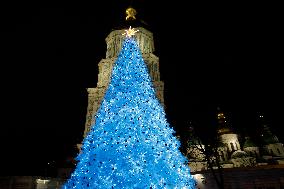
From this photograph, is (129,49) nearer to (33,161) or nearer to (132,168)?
(132,168)

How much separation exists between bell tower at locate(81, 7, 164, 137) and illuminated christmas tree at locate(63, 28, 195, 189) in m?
19.9

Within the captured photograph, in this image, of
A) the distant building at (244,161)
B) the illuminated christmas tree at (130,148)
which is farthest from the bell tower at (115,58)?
the illuminated christmas tree at (130,148)

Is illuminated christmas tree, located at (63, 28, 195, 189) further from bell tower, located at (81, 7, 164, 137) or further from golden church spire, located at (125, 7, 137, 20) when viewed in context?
golden church spire, located at (125, 7, 137, 20)

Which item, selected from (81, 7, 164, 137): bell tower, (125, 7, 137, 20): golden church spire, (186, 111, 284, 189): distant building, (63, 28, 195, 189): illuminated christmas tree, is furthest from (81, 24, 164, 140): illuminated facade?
(63, 28, 195, 189): illuminated christmas tree

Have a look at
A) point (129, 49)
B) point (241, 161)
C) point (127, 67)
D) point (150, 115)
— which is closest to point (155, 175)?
point (150, 115)

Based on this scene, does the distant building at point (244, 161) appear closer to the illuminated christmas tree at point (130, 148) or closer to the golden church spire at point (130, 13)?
the illuminated christmas tree at point (130, 148)

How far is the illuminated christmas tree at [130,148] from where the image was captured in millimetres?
9273

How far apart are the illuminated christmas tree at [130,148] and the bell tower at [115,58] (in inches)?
784

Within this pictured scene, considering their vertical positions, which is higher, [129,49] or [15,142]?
[129,49]

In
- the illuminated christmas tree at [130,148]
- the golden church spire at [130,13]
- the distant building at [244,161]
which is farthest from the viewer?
the golden church spire at [130,13]

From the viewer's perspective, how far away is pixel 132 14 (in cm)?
3759

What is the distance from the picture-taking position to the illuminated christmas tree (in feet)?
30.4

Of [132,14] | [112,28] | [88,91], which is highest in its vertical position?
[132,14]

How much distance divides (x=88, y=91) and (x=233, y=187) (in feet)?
64.9
